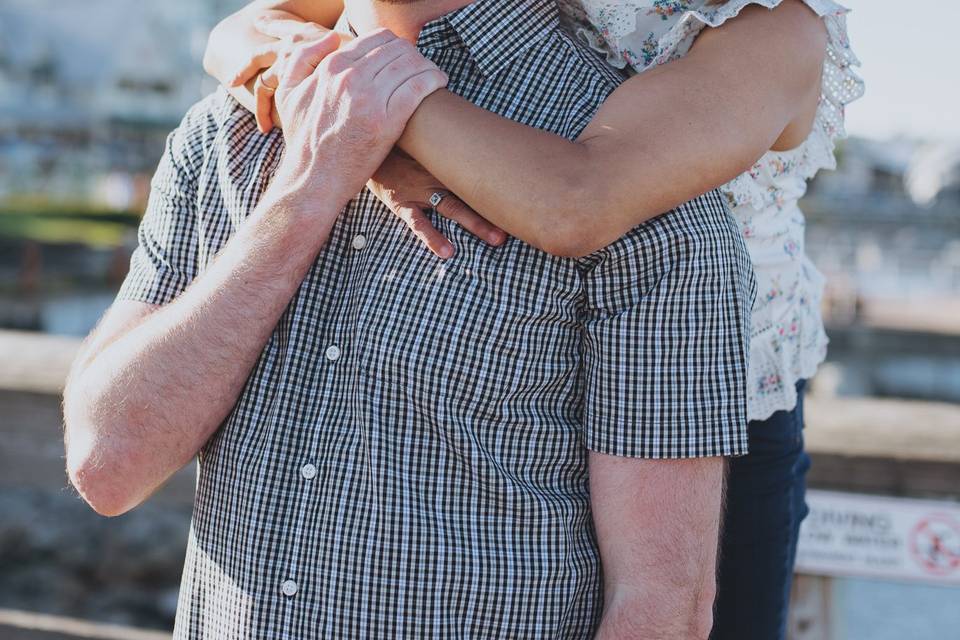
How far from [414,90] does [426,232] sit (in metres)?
0.17

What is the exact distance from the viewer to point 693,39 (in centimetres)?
133

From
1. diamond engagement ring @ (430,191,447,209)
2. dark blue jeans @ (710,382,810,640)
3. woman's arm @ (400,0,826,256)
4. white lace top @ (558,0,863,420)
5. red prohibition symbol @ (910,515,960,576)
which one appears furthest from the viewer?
red prohibition symbol @ (910,515,960,576)

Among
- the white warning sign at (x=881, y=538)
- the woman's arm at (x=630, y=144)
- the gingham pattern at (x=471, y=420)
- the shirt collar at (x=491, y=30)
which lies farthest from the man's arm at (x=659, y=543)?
the white warning sign at (x=881, y=538)

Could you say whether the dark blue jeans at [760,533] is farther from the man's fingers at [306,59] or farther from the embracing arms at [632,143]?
the man's fingers at [306,59]

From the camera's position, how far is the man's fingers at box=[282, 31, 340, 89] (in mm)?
1354

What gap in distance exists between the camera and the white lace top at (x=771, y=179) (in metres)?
1.40

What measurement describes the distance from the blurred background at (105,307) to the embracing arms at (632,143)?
1.04 meters

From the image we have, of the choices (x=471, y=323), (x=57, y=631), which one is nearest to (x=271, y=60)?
(x=471, y=323)

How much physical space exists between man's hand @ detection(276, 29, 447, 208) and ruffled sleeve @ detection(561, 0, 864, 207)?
0.28 meters

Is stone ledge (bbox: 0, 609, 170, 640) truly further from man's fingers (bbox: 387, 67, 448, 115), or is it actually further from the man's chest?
man's fingers (bbox: 387, 67, 448, 115)

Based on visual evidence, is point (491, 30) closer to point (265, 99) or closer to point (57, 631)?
point (265, 99)

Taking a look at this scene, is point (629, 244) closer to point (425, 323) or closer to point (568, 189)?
point (568, 189)

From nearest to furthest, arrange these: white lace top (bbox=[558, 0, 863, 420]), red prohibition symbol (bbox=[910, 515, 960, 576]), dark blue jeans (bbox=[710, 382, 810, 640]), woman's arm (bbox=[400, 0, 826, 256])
Result: woman's arm (bbox=[400, 0, 826, 256]) < white lace top (bbox=[558, 0, 863, 420]) < dark blue jeans (bbox=[710, 382, 810, 640]) < red prohibition symbol (bbox=[910, 515, 960, 576])

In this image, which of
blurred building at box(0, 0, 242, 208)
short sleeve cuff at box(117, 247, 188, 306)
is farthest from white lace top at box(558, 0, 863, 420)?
blurred building at box(0, 0, 242, 208)
